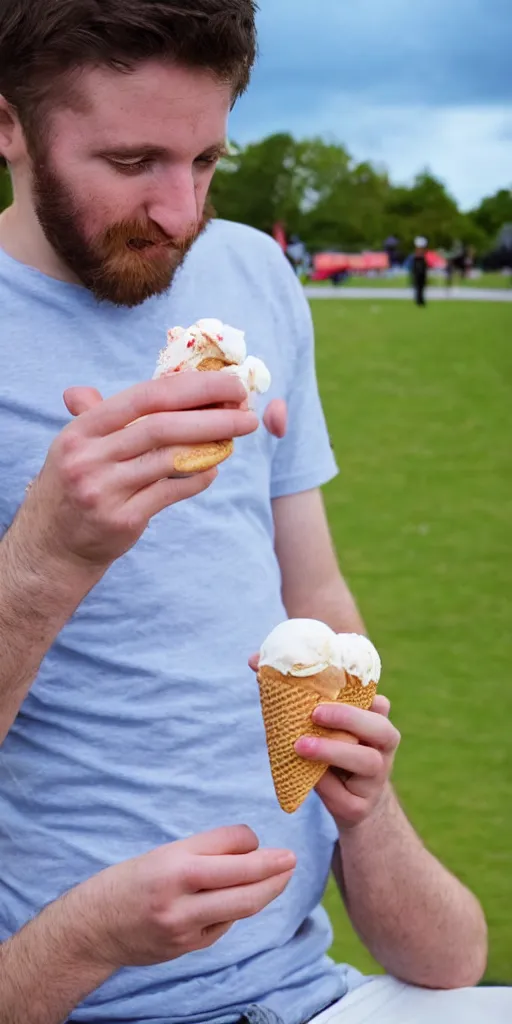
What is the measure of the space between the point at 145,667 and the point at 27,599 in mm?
343

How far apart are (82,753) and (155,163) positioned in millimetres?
742

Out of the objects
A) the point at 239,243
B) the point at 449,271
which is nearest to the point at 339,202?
the point at 449,271

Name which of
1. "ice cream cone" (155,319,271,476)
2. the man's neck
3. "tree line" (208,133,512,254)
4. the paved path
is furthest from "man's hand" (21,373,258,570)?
"tree line" (208,133,512,254)

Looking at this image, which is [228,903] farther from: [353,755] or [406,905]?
[406,905]

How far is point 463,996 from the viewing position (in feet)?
5.56

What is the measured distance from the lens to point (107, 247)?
63.3 inches

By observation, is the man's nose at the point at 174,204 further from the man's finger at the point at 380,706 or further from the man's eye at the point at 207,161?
the man's finger at the point at 380,706

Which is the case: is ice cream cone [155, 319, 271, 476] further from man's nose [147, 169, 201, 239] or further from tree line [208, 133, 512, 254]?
tree line [208, 133, 512, 254]

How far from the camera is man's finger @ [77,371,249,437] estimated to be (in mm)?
1240

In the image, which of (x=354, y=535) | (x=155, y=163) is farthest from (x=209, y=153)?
(x=354, y=535)

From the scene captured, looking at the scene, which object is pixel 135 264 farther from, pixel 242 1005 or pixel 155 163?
pixel 242 1005

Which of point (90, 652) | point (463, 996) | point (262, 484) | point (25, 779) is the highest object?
point (262, 484)

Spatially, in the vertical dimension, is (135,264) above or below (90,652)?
above

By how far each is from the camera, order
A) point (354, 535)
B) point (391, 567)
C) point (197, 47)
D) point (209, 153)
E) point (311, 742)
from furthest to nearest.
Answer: point (354, 535)
point (391, 567)
point (209, 153)
point (197, 47)
point (311, 742)
